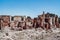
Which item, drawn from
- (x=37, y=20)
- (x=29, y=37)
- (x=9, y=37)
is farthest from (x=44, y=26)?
(x=9, y=37)

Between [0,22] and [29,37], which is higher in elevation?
[0,22]

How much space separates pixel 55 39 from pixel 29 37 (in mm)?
4460

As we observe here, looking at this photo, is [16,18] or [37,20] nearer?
[37,20]

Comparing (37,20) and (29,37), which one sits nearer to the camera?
(29,37)

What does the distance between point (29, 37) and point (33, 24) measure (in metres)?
14.6

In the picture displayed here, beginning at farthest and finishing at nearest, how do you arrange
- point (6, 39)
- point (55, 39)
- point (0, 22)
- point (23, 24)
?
point (23, 24), point (0, 22), point (55, 39), point (6, 39)

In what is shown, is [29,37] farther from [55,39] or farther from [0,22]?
[0,22]

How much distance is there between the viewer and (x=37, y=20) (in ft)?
136

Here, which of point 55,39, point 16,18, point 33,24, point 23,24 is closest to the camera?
point 55,39

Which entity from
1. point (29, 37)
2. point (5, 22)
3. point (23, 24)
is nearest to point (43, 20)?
point (23, 24)

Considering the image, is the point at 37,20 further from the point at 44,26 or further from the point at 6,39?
the point at 6,39

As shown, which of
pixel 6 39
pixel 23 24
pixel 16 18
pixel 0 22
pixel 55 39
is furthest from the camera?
pixel 16 18

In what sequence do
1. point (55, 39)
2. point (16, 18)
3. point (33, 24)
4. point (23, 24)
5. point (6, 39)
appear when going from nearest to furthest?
point (6, 39), point (55, 39), point (23, 24), point (33, 24), point (16, 18)

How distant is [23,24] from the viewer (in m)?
38.7
